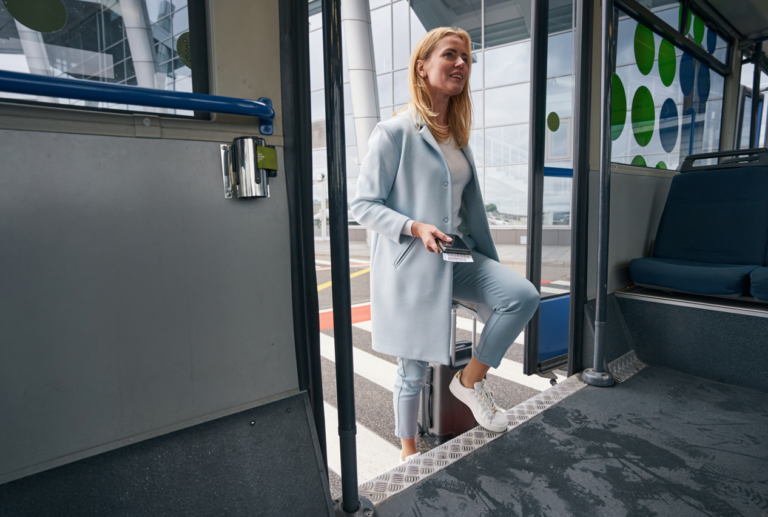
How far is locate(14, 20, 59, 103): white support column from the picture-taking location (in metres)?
0.97

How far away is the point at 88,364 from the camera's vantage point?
3.36ft

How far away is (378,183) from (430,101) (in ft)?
1.36

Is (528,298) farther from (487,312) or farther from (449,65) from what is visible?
(449,65)

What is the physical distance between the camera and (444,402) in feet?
6.80

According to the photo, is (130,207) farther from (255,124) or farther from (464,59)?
(464,59)

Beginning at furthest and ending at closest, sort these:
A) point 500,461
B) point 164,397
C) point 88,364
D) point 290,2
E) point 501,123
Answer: point 501,123 → point 500,461 → point 290,2 → point 164,397 → point 88,364

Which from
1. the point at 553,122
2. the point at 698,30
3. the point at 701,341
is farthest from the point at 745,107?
the point at 701,341

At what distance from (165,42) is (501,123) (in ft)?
35.5

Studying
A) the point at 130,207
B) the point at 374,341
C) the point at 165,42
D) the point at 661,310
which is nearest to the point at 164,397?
the point at 130,207

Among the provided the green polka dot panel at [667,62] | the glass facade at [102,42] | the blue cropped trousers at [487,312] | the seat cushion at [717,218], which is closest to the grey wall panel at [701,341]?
the seat cushion at [717,218]

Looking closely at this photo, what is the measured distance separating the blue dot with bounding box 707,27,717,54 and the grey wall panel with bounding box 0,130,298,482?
13.6ft

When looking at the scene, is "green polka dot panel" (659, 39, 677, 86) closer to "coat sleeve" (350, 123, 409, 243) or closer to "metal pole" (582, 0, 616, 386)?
"metal pole" (582, 0, 616, 386)

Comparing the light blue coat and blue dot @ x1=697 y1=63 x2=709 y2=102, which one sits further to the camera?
blue dot @ x1=697 y1=63 x2=709 y2=102

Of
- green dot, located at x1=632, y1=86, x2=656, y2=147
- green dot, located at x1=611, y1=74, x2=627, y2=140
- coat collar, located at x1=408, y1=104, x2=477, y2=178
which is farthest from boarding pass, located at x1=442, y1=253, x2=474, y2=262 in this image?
green dot, located at x1=632, y1=86, x2=656, y2=147
